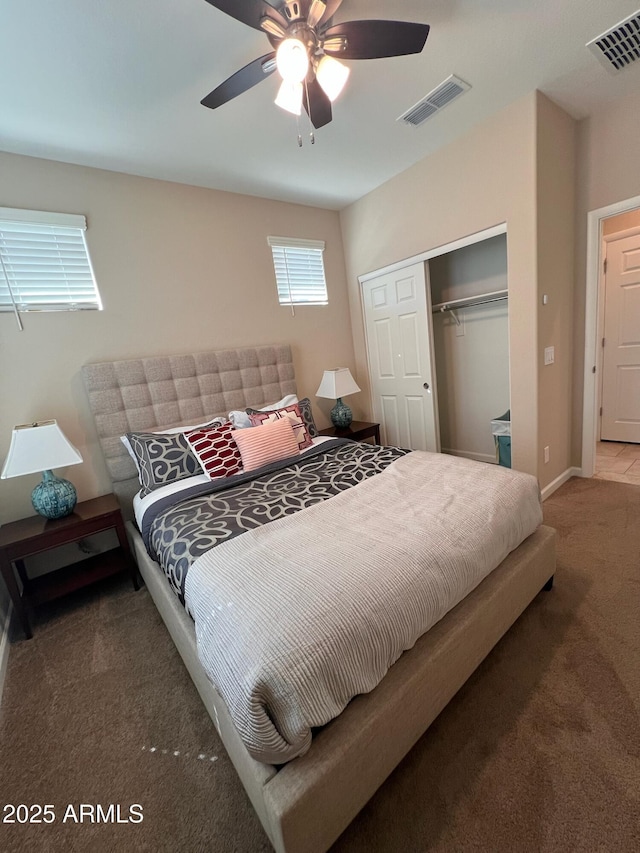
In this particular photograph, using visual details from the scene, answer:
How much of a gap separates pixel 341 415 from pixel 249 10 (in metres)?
2.65

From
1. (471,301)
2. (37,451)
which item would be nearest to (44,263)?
(37,451)

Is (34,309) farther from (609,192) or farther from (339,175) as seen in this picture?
(609,192)

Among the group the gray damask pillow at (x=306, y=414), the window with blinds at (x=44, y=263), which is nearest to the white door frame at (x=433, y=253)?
the gray damask pillow at (x=306, y=414)

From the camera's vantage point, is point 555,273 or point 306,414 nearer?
point 555,273

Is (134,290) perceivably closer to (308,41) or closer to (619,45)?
(308,41)

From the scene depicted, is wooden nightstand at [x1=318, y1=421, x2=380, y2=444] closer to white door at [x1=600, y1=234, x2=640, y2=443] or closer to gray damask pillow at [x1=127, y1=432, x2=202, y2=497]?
gray damask pillow at [x1=127, y1=432, x2=202, y2=497]

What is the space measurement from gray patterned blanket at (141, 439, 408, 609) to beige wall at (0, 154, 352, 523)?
43.0 inches

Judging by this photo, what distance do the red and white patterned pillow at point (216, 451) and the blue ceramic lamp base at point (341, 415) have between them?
4.25 feet

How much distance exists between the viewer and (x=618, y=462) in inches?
133

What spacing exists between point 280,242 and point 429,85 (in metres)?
1.64

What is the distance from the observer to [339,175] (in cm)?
295

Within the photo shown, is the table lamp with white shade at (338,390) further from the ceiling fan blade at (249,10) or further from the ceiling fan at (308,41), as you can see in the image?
the ceiling fan blade at (249,10)

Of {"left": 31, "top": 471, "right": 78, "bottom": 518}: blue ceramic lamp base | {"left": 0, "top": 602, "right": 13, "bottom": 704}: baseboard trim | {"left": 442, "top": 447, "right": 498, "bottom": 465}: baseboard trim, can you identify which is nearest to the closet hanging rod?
{"left": 442, "top": 447, "right": 498, "bottom": 465}: baseboard trim

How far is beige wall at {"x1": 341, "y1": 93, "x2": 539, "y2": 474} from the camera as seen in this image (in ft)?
7.71
